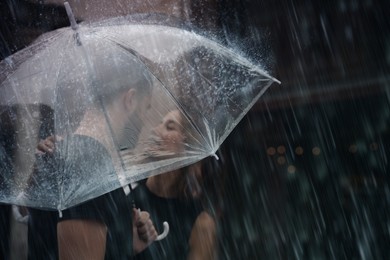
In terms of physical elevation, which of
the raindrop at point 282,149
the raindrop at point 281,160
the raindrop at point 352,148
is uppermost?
the raindrop at point 282,149

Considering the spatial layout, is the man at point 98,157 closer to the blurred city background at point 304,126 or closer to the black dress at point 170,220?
the black dress at point 170,220

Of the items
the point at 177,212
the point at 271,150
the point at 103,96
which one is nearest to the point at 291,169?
the point at 271,150

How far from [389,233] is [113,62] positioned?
297 cm

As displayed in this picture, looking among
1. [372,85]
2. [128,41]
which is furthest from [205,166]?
[128,41]

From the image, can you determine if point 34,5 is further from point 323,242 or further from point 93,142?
point 323,242

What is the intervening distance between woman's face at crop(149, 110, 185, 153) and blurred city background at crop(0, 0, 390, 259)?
1.34 meters

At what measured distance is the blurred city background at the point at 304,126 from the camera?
4.12 meters

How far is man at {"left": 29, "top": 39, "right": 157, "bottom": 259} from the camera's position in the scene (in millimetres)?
2316

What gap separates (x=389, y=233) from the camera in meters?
4.45

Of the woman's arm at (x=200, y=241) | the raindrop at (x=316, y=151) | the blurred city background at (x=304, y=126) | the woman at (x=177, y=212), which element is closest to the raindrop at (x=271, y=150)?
the blurred city background at (x=304, y=126)

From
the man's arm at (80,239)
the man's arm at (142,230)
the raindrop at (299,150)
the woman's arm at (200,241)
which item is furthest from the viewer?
the raindrop at (299,150)

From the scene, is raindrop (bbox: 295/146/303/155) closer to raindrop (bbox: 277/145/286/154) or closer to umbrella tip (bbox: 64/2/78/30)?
raindrop (bbox: 277/145/286/154)

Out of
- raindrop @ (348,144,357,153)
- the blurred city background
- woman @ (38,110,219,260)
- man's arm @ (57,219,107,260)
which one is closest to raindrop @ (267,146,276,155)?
the blurred city background

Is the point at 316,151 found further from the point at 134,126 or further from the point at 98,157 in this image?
the point at 98,157
